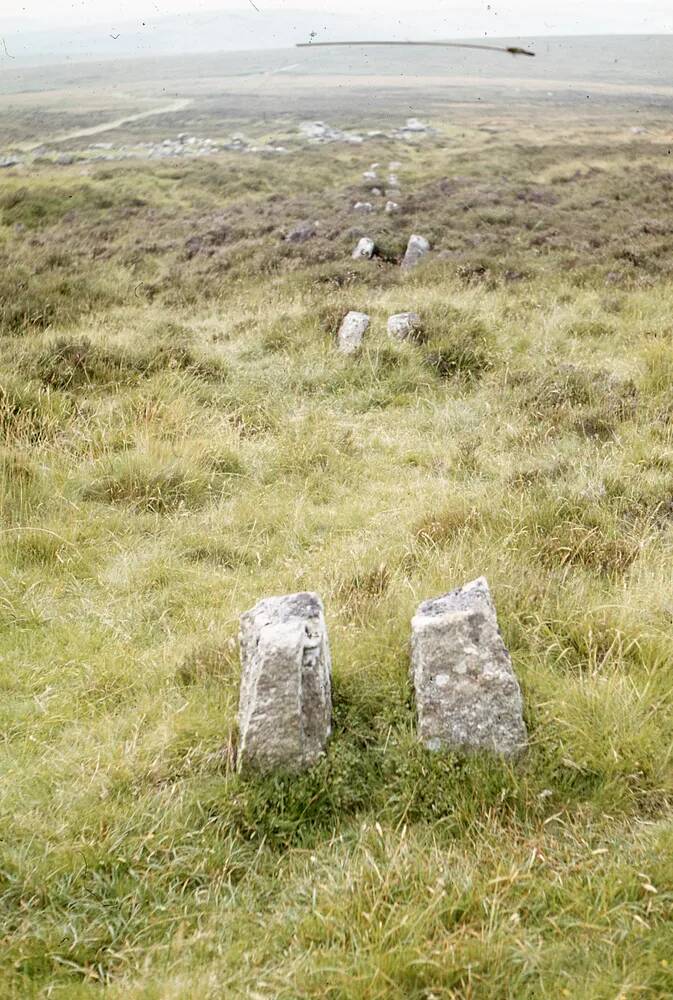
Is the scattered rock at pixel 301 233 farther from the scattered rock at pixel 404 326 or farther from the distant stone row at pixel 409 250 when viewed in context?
the scattered rock at pixel 404 326

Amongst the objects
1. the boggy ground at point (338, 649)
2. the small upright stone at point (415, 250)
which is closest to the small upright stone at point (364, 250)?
the small upright stone at point (415, 250)

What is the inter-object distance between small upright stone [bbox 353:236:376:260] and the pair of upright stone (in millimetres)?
14064

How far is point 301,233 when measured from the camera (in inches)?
733

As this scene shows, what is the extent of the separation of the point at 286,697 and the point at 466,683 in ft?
2.50

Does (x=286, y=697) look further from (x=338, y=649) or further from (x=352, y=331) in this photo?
(x=352, y=331)

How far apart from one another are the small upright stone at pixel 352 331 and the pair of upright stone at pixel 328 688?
6543 mm

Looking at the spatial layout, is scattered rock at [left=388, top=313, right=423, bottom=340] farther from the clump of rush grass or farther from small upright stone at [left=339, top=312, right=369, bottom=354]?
the clump of rush grass

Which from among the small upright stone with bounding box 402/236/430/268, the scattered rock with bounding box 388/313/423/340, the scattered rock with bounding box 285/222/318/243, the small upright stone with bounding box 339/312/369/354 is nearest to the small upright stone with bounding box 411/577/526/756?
the small upright stone with bounding box 339/312/369/354

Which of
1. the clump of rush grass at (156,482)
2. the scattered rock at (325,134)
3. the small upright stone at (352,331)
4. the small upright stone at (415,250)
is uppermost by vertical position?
the scattered rock at (325,134)

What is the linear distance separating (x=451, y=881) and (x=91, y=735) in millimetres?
1671

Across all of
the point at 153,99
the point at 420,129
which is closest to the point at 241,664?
the point at 420,129

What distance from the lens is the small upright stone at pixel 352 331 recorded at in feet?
30.9

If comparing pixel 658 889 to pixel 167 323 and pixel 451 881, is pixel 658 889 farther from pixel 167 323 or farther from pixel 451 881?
pixel 167 323

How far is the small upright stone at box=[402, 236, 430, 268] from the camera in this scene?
52.0ft
